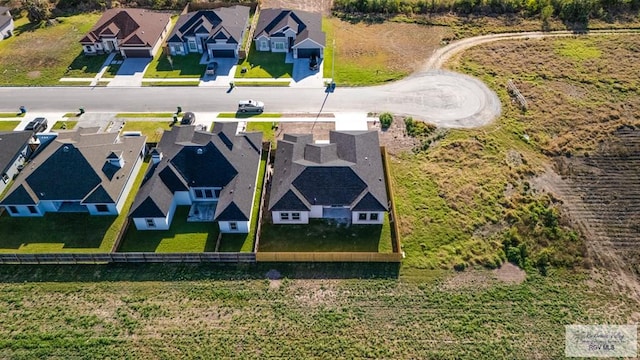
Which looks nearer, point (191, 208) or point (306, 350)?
point (306, 350)

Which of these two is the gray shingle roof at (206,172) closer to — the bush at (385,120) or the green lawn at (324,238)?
the green lawn at (324,238)

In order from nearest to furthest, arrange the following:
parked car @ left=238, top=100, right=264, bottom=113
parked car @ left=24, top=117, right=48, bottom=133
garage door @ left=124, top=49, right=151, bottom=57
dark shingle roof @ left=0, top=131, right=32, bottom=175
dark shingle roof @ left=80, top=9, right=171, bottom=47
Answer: dark shingle roof @ left=0, top=131, right=32, bottom=175 → parked car @ left=24, top=117, right=48, bottom=133 → parked car @ left=238, top=100, right=264, bottom=113 → dark shingle roof @ left=80, top=9, right=171, bottom=47 → garage door @ left=124, top=49, right=151, bottom=57

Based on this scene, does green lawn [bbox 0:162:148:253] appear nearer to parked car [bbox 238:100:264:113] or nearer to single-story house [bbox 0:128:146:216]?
single-story house [bbox 0:128:146:216]

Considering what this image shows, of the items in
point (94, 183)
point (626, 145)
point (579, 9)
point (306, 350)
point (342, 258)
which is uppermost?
point (579, 9)

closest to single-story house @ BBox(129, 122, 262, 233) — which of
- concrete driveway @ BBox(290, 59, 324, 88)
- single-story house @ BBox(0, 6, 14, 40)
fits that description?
concrete driveway @ BBox(290, 59, 324, 88)

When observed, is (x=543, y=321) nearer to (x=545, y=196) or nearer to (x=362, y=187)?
(x=545, y=196)

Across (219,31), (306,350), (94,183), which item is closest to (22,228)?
(94,183)

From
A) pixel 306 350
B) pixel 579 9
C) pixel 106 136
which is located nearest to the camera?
pixel 306 350

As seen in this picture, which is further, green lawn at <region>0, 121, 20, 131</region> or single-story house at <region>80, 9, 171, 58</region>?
single-story house at <region>80, 9, 171, 58</region>

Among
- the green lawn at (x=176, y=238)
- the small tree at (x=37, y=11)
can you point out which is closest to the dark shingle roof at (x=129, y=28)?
the small tree at (x=37, y=11)
